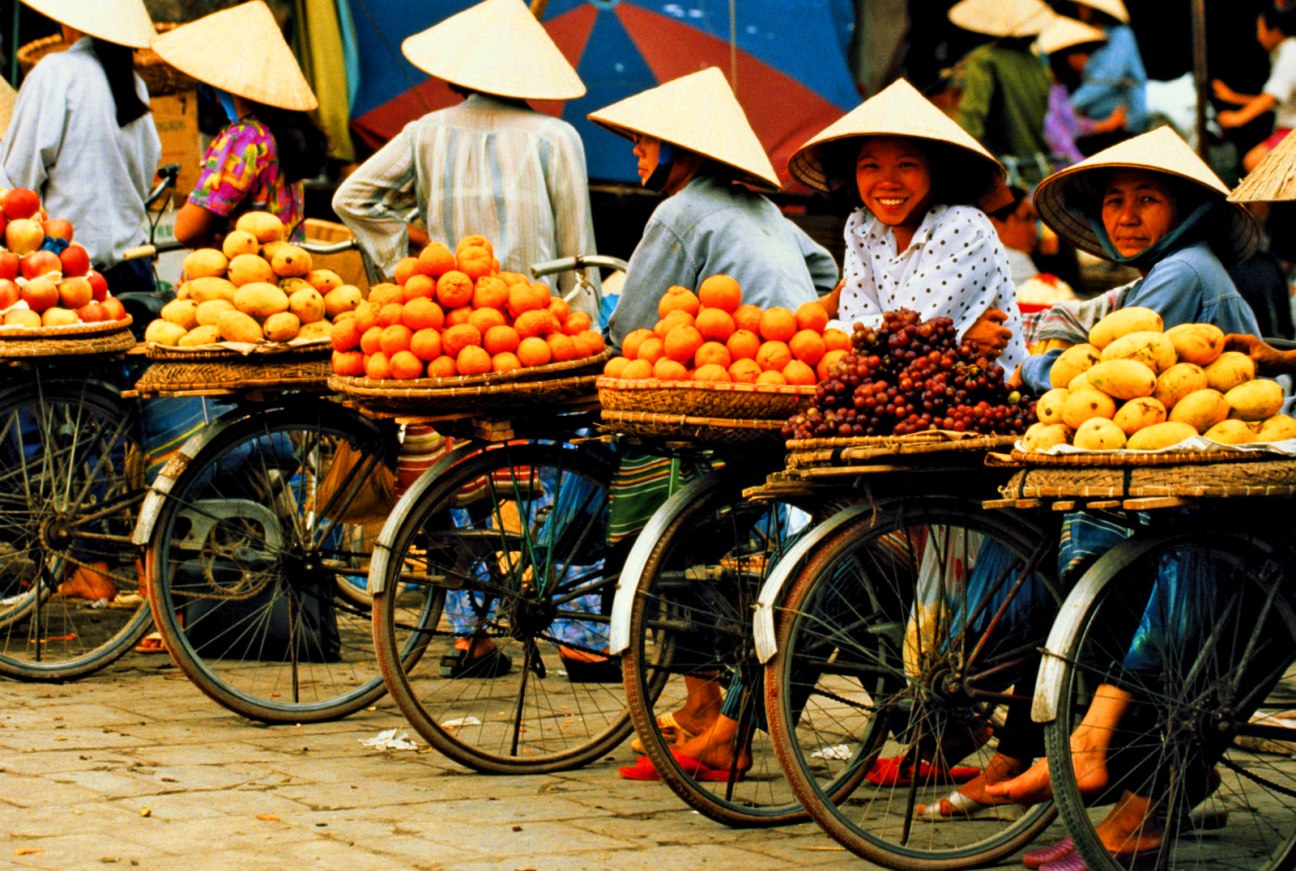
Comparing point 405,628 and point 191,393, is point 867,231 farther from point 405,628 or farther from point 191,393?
point 191,393

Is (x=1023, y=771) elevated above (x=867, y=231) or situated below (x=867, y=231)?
below

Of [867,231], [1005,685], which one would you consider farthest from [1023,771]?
[867,231]

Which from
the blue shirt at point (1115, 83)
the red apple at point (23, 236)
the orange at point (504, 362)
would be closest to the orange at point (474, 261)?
the orange at point (504, 362)

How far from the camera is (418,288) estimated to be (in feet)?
15.4

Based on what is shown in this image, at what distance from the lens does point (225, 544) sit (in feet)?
19.2

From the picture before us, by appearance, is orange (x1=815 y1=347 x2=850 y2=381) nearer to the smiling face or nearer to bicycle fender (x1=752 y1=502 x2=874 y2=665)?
bicycle fender (x1=752 y1=502 x2=874 y2=665)

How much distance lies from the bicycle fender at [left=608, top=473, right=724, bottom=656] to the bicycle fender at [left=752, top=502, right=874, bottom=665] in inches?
17.5

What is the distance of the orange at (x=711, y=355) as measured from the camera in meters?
4.20

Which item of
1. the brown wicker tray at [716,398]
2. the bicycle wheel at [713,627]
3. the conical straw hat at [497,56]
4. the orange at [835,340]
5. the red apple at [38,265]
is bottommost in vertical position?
the bicycle wheel at [713,627]

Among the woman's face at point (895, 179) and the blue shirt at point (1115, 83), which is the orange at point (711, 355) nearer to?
the woman's face at point (895, 179)

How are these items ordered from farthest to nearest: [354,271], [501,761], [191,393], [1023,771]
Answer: [354,271] < [191,393] < [501,761] < [1023,771]

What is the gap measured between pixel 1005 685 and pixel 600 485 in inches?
56.7

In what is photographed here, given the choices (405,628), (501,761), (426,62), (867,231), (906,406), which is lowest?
(501,761)

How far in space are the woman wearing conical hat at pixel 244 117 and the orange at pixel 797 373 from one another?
8.63 ft
